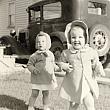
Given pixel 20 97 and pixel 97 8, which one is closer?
pixel 20 97

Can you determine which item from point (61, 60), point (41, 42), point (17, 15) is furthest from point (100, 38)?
point (17, 15)

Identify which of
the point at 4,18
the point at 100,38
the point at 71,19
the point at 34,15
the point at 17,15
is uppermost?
the point at 17,15

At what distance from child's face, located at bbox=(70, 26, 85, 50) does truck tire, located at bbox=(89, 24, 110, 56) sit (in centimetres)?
460

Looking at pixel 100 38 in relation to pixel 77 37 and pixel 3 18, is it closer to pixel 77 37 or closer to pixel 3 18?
pixel 77 37

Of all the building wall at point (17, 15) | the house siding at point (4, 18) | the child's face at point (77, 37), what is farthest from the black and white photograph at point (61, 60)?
the house siding at point (4, 18)

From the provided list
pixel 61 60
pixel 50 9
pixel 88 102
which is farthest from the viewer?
pixel 50 9

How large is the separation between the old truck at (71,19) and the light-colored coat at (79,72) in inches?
178

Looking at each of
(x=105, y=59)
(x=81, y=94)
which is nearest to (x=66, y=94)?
(x=81, y=94)

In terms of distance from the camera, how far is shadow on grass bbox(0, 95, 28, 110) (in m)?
4.97

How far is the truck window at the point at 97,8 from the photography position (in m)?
9.50

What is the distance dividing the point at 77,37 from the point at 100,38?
495 centimetres

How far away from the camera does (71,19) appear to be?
8.84 metres

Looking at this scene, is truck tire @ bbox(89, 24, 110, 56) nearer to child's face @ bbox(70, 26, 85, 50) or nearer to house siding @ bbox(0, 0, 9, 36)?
child's face @ bbox(70, 26, 85, 50)

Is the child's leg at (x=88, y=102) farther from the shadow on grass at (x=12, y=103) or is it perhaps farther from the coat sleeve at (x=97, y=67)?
the shadow on grass at (x=12, y=103)
